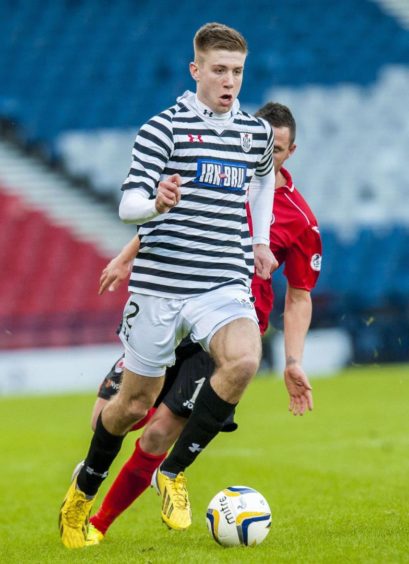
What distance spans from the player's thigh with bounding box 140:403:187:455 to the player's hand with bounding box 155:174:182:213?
1.42 meters

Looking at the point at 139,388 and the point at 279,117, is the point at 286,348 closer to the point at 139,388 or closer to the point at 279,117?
the point at 139,388

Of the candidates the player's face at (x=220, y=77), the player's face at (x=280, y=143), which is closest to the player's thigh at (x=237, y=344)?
the player's face at (x=220, y=77)

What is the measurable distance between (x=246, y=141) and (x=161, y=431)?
1.45m

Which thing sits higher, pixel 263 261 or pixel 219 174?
pixel 219 174

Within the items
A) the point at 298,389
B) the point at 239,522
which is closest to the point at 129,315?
the point at 298,389

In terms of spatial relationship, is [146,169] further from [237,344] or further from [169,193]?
[237,344]

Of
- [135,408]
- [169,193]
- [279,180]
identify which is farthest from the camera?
[279,180]

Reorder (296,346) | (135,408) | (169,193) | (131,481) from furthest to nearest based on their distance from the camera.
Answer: (296,346), (131,481), (135,408), (169,193)

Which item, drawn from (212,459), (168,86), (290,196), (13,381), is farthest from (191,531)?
(168,86)

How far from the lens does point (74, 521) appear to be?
211 inches

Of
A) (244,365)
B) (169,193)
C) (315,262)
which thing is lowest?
(244,365)

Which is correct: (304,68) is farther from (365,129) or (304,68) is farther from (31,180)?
(31,180)

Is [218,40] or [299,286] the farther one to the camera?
[299,286]

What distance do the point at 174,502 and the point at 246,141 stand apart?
157cm
